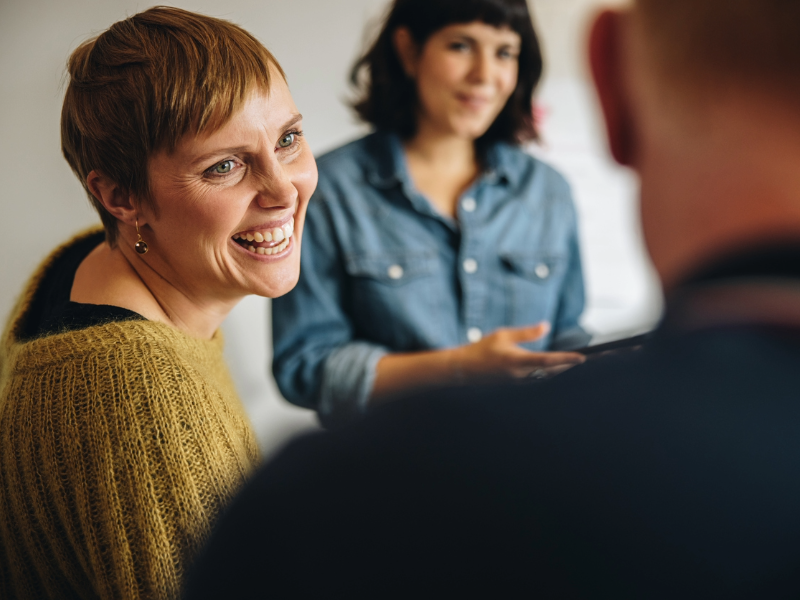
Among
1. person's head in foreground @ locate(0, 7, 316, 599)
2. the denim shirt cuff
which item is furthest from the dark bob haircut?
person's head in foreground @ locate(0, 7, 316, 599)

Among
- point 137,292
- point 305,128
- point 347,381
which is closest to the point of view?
point 137,292

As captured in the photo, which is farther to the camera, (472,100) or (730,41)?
(472,100)

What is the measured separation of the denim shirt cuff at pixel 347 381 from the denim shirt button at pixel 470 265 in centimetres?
24

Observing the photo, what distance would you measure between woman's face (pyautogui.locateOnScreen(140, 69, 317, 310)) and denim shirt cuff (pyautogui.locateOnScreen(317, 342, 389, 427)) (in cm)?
39

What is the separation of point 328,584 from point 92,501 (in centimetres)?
39

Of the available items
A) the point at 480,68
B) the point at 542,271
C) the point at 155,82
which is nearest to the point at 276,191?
the point at 155,82

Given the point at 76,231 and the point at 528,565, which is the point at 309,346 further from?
the point at 528,565

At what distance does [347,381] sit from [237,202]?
0.50 m

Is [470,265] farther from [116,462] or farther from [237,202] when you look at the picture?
[116,462]

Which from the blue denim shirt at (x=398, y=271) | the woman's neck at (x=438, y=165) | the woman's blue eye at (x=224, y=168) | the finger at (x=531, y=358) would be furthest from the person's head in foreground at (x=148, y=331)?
the woman's neck at (x=438, y=165)

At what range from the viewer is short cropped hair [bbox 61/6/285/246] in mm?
561

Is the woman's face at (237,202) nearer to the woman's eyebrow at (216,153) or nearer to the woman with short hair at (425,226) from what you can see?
the woman's eyebrow at (216,153)

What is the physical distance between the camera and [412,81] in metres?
1.20

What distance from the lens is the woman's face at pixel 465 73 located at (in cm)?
112
